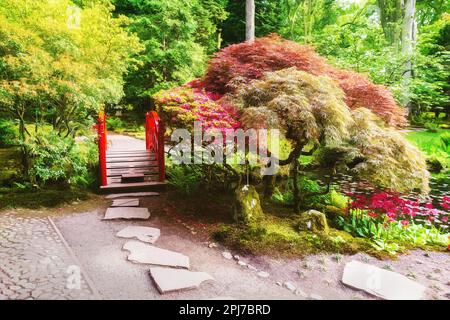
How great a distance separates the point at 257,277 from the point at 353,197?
4.67 metres

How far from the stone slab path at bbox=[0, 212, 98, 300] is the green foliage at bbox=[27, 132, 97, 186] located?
1.61 meters

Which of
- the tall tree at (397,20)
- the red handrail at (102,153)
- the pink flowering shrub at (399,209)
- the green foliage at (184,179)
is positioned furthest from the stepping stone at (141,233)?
the tall tree at (397,20)

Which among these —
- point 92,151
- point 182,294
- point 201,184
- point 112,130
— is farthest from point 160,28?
point 182,294

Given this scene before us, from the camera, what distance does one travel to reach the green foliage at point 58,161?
21.0 ft

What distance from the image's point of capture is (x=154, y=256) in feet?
14.1

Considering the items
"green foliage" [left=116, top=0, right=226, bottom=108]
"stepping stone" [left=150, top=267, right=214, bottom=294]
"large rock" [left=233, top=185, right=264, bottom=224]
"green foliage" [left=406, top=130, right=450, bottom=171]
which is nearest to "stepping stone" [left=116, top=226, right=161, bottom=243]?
"stepping stone" [left=150, top=267, right=214, bottom=294]

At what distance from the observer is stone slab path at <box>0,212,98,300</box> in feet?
10.7

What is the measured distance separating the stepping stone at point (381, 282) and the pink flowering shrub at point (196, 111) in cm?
279

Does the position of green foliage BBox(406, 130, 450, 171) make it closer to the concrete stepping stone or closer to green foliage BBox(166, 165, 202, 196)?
green foliage BBox(166, 165, 202, 196)

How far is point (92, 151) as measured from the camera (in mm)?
7770

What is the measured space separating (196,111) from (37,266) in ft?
10.6

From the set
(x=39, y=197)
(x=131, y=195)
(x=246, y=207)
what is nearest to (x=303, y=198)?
(x=246, y=207)

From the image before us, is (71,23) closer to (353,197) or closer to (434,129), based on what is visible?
(353,197)

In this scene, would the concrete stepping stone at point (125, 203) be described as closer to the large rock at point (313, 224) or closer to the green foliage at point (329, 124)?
the green foliage at point (329, 124)
